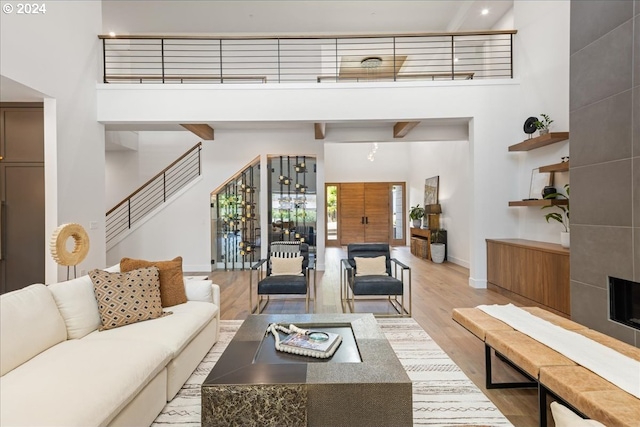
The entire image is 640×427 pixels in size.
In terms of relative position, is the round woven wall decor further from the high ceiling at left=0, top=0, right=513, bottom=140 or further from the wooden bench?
the high ceiling at left=0, top=0, right=513, bottom=140

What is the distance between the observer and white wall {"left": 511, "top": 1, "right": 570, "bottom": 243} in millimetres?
4656

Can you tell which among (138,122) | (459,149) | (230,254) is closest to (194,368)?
(138,122)

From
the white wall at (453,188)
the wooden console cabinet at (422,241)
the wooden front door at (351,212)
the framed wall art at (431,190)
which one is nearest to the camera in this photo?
the white wall at (453,188)

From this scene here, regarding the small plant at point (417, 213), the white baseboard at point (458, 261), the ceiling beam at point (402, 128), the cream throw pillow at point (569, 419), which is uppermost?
the ceiling beam at point (402, 128)

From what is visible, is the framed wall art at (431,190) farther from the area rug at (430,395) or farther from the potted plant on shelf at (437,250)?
the area rug at (430,395)

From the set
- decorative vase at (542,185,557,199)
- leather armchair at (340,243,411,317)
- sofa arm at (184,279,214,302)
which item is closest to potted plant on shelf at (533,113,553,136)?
decorative vase at (542,185,557,199)

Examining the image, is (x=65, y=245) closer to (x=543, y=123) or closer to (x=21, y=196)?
(x=21, y=196)

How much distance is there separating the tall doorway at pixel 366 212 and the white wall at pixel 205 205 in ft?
16.0

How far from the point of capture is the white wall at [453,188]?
7.48 meters

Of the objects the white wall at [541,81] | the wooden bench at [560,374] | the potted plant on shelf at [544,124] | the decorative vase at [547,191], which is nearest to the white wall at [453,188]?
the white wall at [541,81]

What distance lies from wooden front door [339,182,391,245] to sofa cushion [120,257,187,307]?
9322 millimetres

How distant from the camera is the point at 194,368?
2.65m

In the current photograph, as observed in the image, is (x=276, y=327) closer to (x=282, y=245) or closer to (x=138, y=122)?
(x=282, y=245)

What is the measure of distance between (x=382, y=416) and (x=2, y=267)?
568 centimetres
